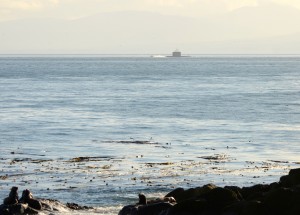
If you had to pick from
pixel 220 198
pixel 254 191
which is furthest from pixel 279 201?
pixel 254 191

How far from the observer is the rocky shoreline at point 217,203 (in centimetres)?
3070

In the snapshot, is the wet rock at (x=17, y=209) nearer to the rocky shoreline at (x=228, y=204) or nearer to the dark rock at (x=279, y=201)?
the rocky shoreline at (x=228, y=204)

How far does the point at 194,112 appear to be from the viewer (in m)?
92.4

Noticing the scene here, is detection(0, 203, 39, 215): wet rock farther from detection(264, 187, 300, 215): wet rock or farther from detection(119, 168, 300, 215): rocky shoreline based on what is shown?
detection(264, 187, 300, 215): wet rock

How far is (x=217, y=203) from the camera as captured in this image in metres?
32.0

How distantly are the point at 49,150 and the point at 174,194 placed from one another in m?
23.8

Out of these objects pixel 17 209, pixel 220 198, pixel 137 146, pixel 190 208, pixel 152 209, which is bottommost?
pixel 137 146

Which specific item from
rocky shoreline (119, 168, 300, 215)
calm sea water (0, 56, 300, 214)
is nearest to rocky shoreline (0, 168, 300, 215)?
rocky shoreline (119, 168, 300, 215)

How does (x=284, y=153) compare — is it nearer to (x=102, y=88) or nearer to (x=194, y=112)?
(x=194, y=112)

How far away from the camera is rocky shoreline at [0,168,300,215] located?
30703 millimetres

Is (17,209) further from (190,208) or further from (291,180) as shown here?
(291,180)

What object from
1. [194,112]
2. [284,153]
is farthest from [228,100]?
[284,153]

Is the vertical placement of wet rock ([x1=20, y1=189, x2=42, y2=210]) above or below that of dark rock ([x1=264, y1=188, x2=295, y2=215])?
below

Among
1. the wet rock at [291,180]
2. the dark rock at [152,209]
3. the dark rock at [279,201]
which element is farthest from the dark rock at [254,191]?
the dark rock at [152,209]
